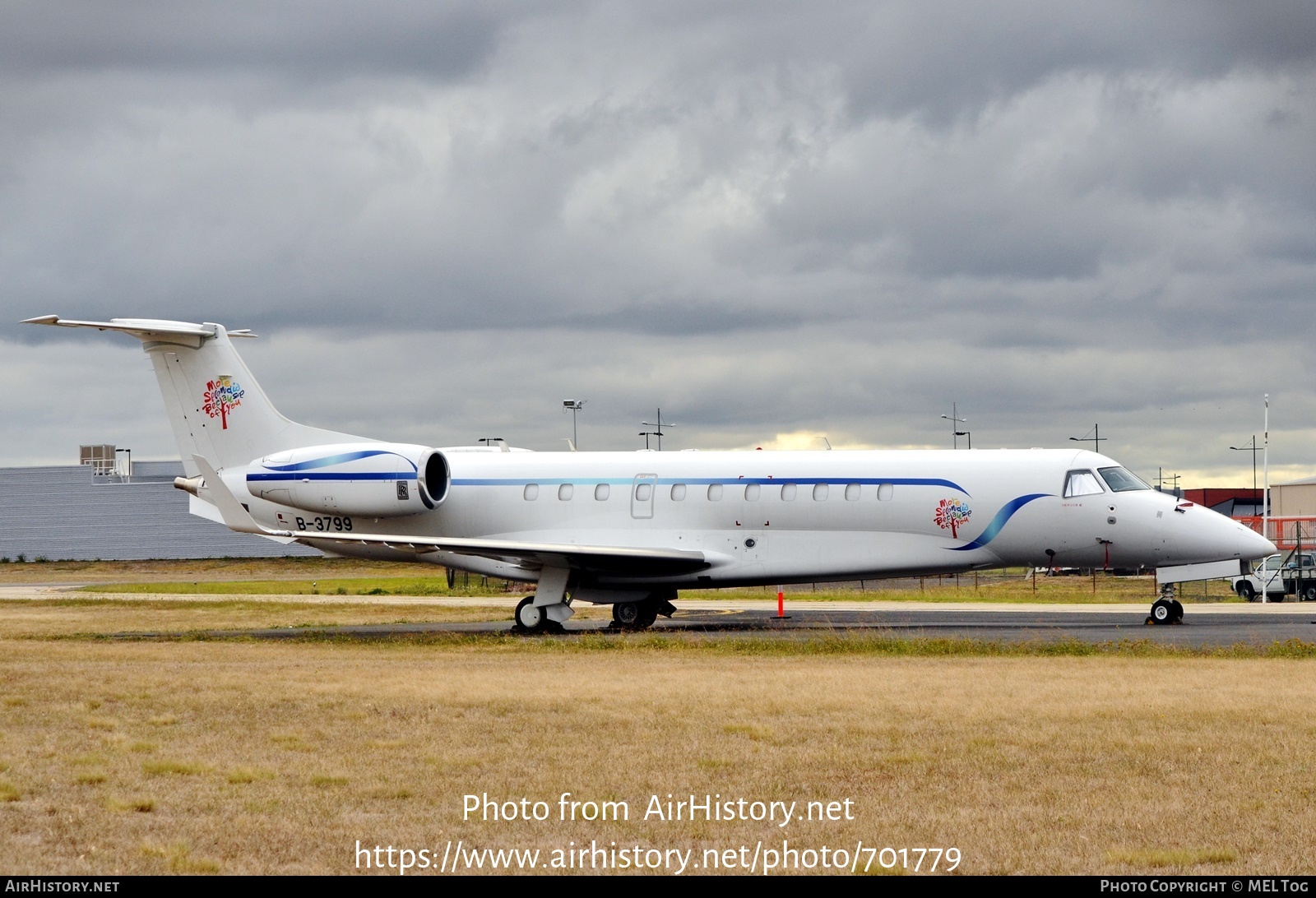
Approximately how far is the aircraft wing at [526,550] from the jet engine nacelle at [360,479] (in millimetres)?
733

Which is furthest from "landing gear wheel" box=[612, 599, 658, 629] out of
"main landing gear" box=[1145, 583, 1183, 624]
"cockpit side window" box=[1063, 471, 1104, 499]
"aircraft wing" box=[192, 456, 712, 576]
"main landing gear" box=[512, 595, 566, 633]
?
"main landing gear" box=[1145, 583, 1183, 624]

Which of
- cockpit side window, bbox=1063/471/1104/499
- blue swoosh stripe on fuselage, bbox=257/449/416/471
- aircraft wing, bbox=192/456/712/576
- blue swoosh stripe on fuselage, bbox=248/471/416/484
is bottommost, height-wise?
aircraft wing, bbox=192/456/712/576

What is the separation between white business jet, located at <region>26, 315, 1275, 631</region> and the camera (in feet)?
85.4

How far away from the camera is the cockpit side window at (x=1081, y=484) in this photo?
2598 centimetres

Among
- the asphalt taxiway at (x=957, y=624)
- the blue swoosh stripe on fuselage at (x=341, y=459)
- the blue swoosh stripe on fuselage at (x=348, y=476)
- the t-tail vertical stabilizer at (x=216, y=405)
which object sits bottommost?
the asphalt taxiway at (x=957, y=624)

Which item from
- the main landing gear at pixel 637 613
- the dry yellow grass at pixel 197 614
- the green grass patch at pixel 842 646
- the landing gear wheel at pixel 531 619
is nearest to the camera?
the green grass patch at pixel 842 646

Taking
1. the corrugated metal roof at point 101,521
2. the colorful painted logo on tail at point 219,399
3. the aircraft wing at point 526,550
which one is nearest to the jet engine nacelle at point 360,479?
the aircraft wing at point 526,550

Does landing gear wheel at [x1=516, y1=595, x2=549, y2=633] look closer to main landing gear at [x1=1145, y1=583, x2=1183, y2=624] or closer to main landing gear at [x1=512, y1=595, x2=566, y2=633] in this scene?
main landing gear at [x1=512, y1=595, x2=566, y2=633]

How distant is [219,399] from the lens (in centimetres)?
2964

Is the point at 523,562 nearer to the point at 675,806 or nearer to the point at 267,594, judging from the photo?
the point at 675,806

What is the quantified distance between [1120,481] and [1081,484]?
89 cm

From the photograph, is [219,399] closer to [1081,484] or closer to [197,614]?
[197,614]

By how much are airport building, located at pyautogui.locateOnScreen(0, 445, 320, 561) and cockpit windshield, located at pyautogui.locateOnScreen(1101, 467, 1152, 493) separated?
251ft

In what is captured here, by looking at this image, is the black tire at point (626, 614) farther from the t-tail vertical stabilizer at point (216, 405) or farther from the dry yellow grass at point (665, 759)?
the dry yellow grass at point (665, 759)
